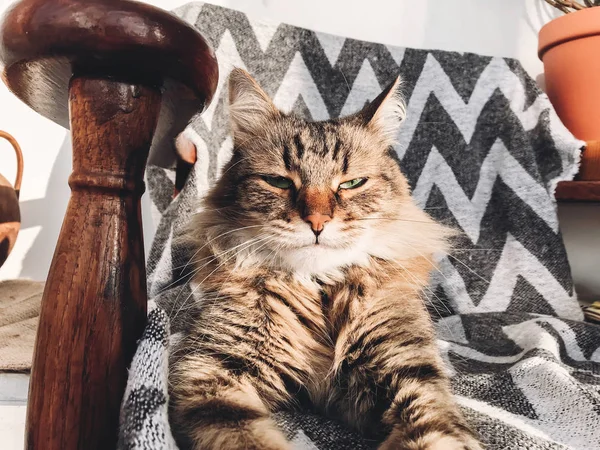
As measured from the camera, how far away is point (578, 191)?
4.17 feet

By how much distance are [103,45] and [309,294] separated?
1.69 feet

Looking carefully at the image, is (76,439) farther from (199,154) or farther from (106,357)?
(199,154)

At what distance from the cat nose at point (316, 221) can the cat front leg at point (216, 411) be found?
10.1 inches

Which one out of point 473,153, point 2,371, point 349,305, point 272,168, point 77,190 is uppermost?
point 473,153

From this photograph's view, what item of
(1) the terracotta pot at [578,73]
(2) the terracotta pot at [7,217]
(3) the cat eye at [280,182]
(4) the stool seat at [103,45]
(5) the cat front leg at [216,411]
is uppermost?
(1) the terracotta pot at [578,73]

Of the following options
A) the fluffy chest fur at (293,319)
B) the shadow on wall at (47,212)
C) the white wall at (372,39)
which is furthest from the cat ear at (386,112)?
the shadow on wall at (47,212)

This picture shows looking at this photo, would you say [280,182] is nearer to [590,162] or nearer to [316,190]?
[316,190]

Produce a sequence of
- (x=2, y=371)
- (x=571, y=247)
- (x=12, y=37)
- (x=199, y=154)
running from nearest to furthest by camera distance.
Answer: (x=12, y=37), (x=2, y=371), (x=199, y=154), (x=571, y=247)

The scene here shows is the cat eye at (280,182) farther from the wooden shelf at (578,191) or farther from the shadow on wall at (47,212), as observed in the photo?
the shadow on wall at (47,212)

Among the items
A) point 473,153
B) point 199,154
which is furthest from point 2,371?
point 473,153

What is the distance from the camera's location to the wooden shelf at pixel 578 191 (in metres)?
1.23

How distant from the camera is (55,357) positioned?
0.45m

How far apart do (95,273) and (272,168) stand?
482mm

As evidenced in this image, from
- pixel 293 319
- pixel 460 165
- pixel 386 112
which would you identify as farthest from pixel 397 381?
pixel 460 165
